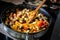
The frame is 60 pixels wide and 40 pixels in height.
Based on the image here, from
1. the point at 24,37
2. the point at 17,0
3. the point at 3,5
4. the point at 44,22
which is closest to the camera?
the point at 24,37

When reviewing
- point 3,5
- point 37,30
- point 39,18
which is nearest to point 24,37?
point 37,30

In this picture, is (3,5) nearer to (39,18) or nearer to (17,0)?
(17,0)

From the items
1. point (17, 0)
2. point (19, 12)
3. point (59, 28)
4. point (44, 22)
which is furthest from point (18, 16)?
point (17, 0)

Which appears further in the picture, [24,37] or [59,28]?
[59,28]

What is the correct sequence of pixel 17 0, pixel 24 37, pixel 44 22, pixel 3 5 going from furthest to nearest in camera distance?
1. pixel 17 0
2. pixel 3 5
3. pixel 44 22
4. pixel 24 37

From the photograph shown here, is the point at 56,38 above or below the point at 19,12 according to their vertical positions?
below

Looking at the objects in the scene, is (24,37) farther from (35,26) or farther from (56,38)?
(56,38)
